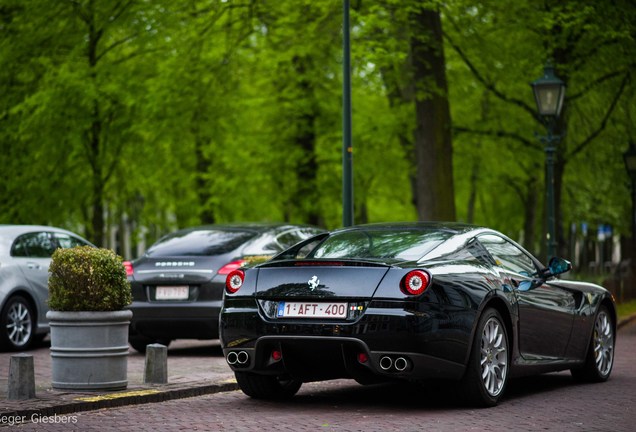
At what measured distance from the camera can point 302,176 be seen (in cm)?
3519

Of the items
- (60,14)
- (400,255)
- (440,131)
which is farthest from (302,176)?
(400,255)

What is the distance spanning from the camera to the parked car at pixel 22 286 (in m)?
15.1

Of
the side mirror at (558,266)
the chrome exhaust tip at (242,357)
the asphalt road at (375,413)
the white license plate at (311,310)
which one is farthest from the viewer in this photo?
the side mirror at (558,266)

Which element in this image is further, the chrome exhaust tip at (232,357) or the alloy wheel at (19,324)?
the alloy wheel at (19,324)

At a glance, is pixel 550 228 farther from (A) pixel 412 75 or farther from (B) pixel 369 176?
(B) pixel 369 176

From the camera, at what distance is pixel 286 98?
110ft

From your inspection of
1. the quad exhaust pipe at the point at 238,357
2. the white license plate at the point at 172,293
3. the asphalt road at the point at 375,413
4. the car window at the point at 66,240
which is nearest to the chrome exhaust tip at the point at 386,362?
the asphalt road at the point at 375,413

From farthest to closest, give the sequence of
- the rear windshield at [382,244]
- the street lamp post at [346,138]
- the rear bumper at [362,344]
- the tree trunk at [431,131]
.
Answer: the tree trunk at [431,131]
the street lamp post at [346,138]
the rear windshield at [382,244]
the rear bumper at [362,344]

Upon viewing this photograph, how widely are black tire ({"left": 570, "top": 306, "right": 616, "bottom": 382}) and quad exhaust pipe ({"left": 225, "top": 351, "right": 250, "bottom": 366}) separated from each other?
360 centimetres

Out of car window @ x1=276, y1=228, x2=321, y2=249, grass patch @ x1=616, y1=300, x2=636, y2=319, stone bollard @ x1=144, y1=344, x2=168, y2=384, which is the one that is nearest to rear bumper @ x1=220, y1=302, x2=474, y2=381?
stone bollard @ x1=144, y1=344, x2=168, y2=384

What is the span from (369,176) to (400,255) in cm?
3212

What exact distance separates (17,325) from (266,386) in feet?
20.7

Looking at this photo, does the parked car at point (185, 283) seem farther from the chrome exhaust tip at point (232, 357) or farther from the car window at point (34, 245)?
the chrome exhaust tip at point (232, 357)

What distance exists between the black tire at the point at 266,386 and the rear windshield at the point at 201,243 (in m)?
4.60
